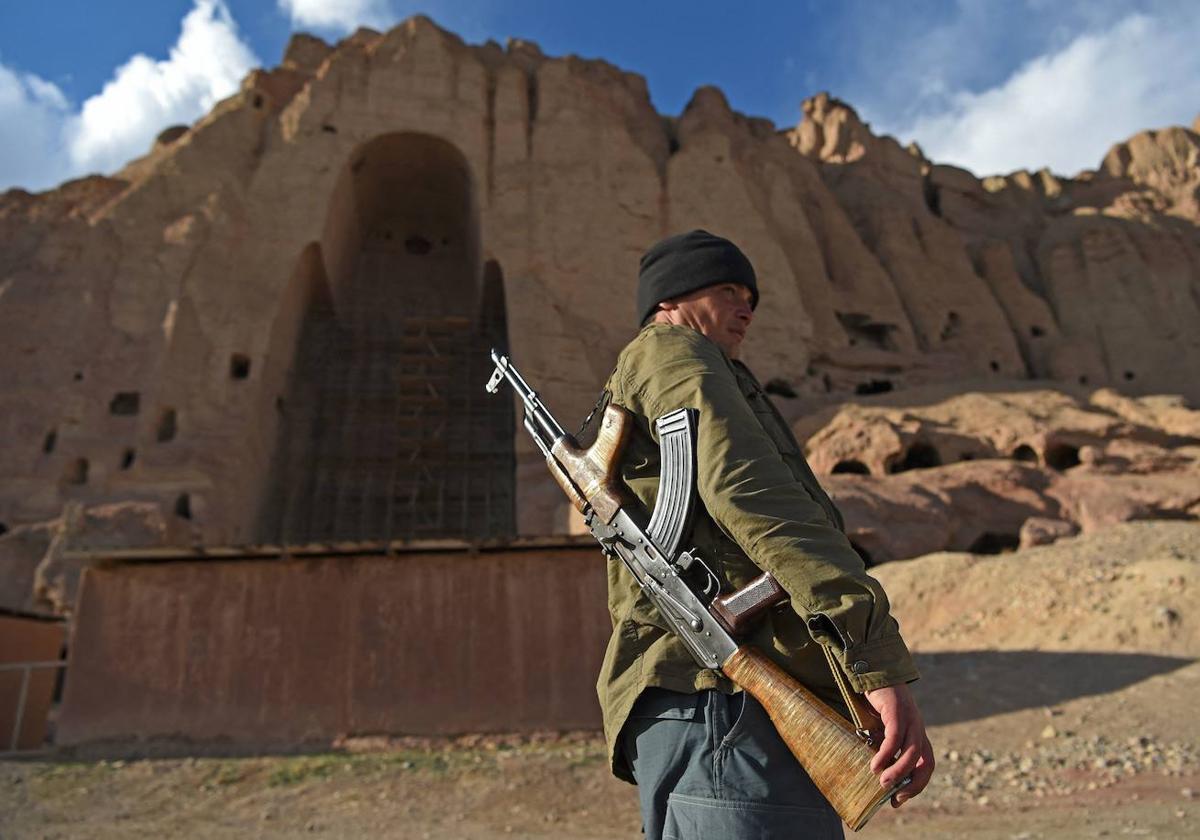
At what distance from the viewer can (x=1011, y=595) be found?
42.8 feet

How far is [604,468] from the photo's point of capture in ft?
6.97

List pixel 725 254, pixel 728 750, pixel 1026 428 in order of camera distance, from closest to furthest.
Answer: pixel 728 750, pixel 725 254, pixel 1026 428

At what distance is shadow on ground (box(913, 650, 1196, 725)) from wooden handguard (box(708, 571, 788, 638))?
8.81 metres

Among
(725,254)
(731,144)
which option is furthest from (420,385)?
(725,254)

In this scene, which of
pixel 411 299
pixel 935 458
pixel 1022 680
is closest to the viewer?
pixel 1022 680

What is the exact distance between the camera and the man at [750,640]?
1692 mm

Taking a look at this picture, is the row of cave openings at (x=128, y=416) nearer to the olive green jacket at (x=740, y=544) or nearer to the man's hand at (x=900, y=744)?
the olive green jacket at (x=740, y=544)

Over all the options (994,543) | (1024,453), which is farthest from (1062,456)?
(994,543)

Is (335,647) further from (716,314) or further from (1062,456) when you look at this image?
(1062,456)

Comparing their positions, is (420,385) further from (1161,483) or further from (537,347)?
(1161,483)

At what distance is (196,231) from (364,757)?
1649 centimetres

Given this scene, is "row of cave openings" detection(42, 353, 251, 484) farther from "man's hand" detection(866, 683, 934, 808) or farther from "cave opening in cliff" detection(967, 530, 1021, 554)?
"man's hand" detection(866, 683, 934, 808)

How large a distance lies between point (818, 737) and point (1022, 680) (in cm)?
1001

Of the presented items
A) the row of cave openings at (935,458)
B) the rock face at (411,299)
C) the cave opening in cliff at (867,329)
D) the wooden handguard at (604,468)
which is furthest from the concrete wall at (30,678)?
the cave opening in cliff at (867,329)
